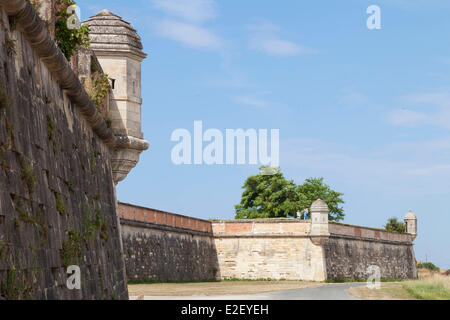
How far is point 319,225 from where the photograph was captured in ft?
144

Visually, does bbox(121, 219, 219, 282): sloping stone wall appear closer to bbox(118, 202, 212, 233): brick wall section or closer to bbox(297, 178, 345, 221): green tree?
bbox(118, 202, 212, 233): brick wall section

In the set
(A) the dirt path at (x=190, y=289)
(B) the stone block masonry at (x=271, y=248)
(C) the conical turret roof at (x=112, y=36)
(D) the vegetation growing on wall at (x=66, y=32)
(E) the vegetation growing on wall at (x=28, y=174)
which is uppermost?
(C) the conical turret roof at (x=112, y=36)

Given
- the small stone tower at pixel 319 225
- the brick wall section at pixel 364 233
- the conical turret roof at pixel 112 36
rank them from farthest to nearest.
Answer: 1. the brick wall section at pixel 364 233
2. the small stone tower at pixel 319 225
3. the conical turret roof at pixel 112 36

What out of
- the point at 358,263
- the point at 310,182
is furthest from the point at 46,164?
the point at 310,182

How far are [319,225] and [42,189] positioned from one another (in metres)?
36.8

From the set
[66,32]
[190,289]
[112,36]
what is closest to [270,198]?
[190,289]

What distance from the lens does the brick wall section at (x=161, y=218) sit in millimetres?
30547

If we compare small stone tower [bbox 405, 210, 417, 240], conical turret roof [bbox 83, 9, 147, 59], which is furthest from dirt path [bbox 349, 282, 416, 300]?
small stone tower [bbox 405, 210, 417, 240]

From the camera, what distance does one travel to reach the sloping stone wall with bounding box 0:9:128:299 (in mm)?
6598

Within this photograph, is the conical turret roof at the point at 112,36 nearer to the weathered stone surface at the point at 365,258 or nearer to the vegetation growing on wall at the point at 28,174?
the vegetation growing on wall at the point at 28,174

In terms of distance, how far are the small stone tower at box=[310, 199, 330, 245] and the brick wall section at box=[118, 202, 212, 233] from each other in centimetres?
591

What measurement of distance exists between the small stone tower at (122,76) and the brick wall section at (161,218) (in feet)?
39.6

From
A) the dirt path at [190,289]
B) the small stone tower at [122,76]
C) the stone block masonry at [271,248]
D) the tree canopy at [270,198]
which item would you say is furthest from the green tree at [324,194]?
the small stone tower at [122,76]
